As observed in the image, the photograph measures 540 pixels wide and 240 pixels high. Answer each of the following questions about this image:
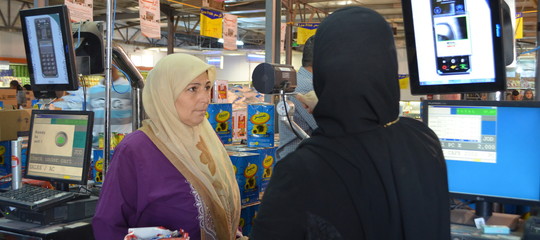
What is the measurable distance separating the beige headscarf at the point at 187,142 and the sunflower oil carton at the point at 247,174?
1.52 feet

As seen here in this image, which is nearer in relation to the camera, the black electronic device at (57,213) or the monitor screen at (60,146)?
the black electronic device at (57,213)

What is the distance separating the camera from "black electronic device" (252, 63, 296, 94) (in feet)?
6.52

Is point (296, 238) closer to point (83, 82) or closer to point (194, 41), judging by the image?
point (83, 82)

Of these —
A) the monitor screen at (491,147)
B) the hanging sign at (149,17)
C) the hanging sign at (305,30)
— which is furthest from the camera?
the hanging sign at (305,30)

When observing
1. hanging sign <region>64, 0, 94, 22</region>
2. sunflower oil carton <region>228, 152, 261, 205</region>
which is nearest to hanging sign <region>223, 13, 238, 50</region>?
hanging sign <region>64, 0, 94, 22</region>

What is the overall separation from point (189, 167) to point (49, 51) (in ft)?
3.67

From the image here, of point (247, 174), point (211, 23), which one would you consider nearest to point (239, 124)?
point (247, 174)

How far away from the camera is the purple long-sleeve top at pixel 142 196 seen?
1936 mm

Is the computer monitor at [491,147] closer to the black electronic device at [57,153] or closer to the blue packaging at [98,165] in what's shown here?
the black electronic device at [57,153]

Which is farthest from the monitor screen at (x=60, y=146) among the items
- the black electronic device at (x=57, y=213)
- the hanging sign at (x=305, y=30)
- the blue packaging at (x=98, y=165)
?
the hanging sign at (x=305, y=30)

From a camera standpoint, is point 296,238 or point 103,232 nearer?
point 296,238

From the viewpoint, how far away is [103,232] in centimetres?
193

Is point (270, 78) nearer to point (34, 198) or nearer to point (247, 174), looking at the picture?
point (247, 174)

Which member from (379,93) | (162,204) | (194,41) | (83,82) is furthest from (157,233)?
(194,41)
